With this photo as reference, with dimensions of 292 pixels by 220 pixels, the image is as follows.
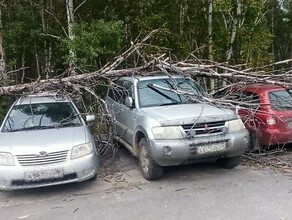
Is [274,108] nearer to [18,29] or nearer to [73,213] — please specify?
[73,213]

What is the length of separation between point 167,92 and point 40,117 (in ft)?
8.28

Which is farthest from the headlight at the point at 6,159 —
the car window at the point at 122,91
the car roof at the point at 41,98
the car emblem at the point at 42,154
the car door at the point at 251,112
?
the car door at the point at 251,112

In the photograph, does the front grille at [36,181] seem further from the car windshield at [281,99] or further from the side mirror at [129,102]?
the car windshield at [281,99]

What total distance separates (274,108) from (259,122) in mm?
413

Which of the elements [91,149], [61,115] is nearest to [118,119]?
[61,115]

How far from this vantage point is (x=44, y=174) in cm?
561

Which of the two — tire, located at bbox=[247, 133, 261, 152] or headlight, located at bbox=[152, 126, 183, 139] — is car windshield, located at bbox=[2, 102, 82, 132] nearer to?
headlight, located at bbox=[152, 126, 183, 139]

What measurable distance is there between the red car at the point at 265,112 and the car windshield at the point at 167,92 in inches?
28.1

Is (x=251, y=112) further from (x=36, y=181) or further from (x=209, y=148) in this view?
(x=36, y=181)

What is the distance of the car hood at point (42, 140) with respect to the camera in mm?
5770

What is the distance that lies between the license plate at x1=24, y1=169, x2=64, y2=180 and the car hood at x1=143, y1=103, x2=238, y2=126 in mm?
1832

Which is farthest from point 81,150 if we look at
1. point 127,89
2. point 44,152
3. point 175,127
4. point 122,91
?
point 122,91

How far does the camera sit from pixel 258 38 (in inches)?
703

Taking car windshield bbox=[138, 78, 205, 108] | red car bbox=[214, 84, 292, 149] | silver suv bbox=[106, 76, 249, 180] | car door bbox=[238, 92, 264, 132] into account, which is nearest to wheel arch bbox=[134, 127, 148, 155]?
silver suv bbox=[106, 76, 249, 180]
